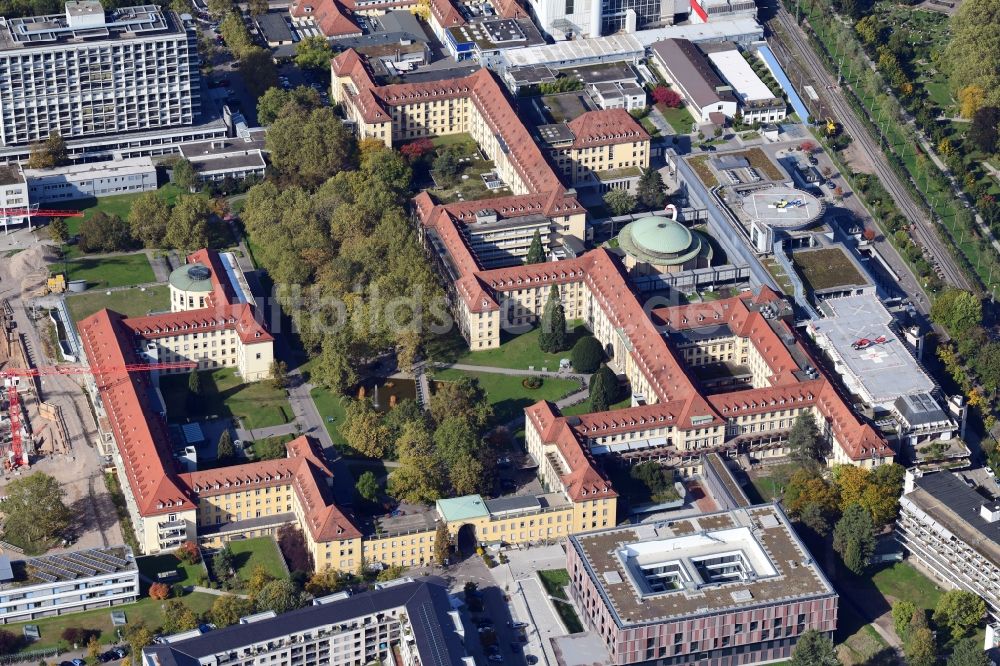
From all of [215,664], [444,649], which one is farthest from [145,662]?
[444,649]

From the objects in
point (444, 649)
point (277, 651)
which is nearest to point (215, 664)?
point (277, 651)

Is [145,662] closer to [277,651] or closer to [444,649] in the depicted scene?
[277,651]

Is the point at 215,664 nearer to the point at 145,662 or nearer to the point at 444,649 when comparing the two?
the point at 145,662

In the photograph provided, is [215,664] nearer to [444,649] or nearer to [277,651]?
[277,651]

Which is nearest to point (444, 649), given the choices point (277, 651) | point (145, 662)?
point (277, 651)
